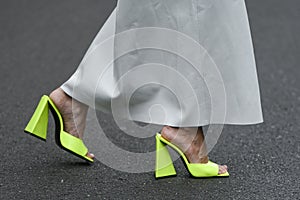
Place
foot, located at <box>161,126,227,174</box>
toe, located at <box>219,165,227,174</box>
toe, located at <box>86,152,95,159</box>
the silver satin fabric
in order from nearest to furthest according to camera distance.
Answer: the silver satin fabric, foot, located at <box>161,126,227,174</box>, toe, located at <box>219,165,227,174</box>, toe, located at <box>86,152,95,159</box>

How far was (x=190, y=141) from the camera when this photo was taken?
3.75 meters

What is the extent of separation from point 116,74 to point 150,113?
0.24 metres

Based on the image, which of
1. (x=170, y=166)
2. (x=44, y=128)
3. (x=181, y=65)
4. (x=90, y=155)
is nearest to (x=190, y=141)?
(x=170, y=166)

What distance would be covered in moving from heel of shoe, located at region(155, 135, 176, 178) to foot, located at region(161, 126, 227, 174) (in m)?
0.06

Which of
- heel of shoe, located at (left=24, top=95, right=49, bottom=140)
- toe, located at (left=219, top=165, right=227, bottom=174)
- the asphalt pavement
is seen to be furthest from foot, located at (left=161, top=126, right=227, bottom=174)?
heel of shoe, located at (left=24, top=95, right=49, bottom=140)

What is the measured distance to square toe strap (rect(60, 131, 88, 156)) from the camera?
385 cm

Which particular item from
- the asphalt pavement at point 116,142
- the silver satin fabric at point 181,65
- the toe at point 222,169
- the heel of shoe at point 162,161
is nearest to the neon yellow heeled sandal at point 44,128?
the asphalt pavement at point 116,142

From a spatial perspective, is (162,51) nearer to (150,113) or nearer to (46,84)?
(150,113)

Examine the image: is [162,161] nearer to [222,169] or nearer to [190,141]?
[190,141]

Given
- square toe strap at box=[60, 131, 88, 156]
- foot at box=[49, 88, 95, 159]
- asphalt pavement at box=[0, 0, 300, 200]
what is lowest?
asphalt pavement at box=[0, 0, 300, 200]

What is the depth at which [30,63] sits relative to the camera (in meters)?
6.60

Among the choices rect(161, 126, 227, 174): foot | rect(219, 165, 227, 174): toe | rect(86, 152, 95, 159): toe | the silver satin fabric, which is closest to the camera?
the silver satin fabric

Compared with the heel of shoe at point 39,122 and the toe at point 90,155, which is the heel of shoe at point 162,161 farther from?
the heel of shoe at point 39,122

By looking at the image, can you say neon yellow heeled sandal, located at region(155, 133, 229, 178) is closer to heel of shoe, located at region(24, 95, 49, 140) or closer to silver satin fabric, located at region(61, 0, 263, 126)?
silver satin fabric, located at region(61, 0, 263, 126)
